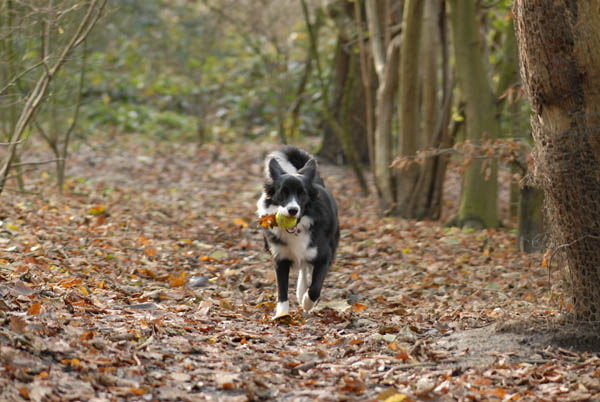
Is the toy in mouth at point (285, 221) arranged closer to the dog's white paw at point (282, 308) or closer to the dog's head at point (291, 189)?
the dog's head at point (291, 189)

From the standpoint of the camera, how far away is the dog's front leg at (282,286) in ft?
22.4

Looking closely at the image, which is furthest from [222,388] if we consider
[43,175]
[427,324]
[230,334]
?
[43,175]

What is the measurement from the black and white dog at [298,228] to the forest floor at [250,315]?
332mm

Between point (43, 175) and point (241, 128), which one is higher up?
point (241, 128)

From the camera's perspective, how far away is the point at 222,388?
4.42 m

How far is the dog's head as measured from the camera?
6.67m

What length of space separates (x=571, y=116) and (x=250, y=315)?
3451 millimetres

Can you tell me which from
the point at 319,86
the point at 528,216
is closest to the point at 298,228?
the point at 528,216

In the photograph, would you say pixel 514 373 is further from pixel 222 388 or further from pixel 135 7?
pixel 135 7

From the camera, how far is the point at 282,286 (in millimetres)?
6992

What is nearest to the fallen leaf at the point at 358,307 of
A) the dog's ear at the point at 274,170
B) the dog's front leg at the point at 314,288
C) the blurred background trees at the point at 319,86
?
the dog's front leg at the point at 314,288

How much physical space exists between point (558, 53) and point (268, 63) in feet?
45.2

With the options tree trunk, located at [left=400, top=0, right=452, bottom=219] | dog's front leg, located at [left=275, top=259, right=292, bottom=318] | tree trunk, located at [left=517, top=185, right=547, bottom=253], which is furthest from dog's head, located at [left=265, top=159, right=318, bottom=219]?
tree trunk, located at [left=400, top=0, right=452, bottom=219]

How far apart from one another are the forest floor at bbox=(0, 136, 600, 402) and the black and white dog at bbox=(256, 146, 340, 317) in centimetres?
33
